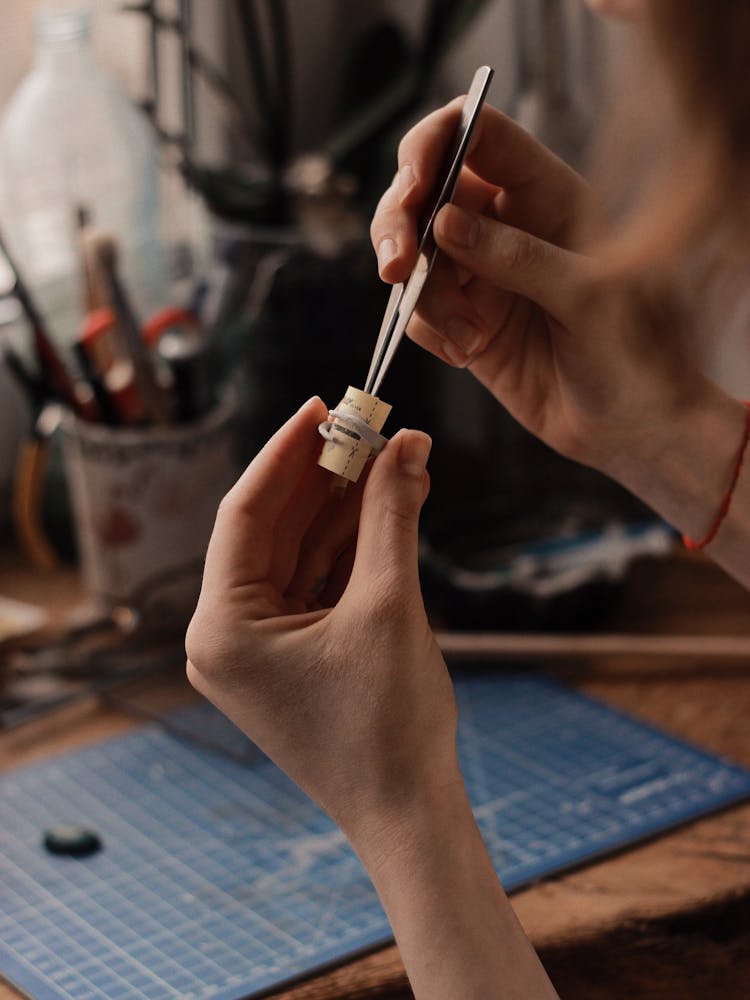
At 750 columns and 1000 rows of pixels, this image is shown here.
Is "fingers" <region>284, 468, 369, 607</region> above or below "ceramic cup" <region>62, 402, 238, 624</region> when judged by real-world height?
above

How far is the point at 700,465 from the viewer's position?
0.83 meters

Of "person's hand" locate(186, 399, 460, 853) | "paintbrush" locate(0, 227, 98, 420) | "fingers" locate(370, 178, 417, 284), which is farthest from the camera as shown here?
"paintbrush" locate(0, 227, 98, 420)

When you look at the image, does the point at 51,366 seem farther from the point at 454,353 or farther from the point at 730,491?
the point at 730,491

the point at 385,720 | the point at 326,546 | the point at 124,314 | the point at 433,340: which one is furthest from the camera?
the point at 124,314

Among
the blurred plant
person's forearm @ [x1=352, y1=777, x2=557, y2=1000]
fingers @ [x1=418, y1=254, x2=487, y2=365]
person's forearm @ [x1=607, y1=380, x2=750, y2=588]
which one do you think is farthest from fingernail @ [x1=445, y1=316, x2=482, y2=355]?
the blurred plant

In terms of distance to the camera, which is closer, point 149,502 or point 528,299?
→ point 528,299

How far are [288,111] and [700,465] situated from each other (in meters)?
0.61

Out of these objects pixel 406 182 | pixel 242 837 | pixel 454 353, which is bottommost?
pixel 242 837

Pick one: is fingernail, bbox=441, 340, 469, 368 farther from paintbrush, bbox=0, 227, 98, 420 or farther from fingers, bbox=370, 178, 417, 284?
paintbrush, bbox=0, 227, 98, 420

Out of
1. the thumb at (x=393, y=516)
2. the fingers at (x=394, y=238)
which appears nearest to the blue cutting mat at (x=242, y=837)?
the thumb at (x=393, y=516)

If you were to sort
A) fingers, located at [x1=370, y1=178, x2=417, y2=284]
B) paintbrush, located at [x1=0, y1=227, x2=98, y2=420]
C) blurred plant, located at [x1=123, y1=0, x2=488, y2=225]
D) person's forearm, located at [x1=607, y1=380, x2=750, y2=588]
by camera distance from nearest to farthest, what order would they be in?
fingers, located at [x1=370, y1=178, x2=417, y2=284]
person's forearm, located at [x1=607, y1=380, x2=750, y2=588]
paintbrush, located at [x1=0, y1=227, x2=98, y2=420]
blurred plant, located at [x1=123, y1=0, x2=488, y2=225]

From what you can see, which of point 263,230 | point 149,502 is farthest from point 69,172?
point 149,502

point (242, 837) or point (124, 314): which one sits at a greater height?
point (124, 314)

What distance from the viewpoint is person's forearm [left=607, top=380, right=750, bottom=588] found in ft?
2.72
